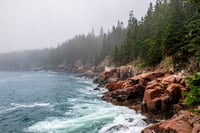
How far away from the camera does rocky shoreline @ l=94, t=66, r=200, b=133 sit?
2211cm

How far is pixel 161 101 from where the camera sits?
109 ft

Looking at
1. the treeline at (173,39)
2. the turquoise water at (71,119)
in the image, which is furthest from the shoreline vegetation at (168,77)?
the turquoise water at (71,119)

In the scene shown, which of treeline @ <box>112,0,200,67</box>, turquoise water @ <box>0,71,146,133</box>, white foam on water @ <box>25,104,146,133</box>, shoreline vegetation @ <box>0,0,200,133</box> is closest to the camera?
shoreline vegetation @ <box>0,0,200,133</box>

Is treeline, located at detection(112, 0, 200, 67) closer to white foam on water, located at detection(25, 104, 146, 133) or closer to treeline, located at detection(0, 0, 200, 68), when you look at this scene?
treeline, located at detection(0, 0, 200, 68)

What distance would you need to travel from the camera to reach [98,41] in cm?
18312

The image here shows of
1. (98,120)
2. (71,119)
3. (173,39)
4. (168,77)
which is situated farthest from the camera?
(173,39)

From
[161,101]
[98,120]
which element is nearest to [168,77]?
[161,101]

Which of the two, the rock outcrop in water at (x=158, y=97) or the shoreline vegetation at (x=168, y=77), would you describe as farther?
the rock outcrop in water at (x=158, y=97)

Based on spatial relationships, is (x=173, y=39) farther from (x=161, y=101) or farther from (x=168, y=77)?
(x=161, y=101)

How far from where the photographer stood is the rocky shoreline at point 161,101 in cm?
2211

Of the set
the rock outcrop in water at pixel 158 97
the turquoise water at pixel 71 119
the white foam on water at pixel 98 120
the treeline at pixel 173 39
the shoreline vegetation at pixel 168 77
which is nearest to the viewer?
the shoreline vegetation at pixel 168 77

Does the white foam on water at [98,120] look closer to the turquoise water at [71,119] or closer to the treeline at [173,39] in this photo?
the turquoise water at [71,119]

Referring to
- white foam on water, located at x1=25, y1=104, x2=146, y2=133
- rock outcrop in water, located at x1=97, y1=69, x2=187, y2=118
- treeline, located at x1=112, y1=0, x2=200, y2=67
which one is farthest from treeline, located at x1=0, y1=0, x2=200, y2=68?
white foam on water, located at x1=25, y1=104, x2=146, y2=133

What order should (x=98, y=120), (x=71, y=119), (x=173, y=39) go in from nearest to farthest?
(x=98, y=120)
(x=71, y=119)
(x=173, y=39)
